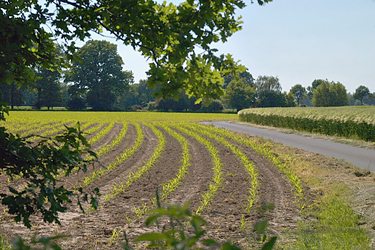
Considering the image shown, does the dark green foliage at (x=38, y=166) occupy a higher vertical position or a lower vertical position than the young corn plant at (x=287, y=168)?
higher

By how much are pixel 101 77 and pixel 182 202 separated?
7937cm

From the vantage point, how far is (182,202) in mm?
7348

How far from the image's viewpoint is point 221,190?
8445 millimetres

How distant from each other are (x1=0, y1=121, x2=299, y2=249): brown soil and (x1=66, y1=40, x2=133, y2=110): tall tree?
69774mm

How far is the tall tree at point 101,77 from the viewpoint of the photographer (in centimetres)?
7981

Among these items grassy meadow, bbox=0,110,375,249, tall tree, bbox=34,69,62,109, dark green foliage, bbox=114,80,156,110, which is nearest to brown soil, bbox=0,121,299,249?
grassy meadow, bbox=0,110,375,249

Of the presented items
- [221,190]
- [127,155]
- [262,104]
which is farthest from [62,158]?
[262,104]

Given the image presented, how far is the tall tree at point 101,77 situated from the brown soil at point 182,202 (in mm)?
69774

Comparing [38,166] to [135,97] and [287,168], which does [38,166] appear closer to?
[287,168]

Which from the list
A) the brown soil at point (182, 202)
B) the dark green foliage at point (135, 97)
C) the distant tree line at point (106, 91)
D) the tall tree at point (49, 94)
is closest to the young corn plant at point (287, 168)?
the brown soil at point (182, 202)

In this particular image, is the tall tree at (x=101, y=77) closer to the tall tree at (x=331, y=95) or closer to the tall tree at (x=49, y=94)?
the tall tree at (x=49, y=94)

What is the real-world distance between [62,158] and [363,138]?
1794cm

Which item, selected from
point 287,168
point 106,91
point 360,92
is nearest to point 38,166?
point 287,168

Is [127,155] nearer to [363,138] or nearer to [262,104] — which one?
[363,138]
